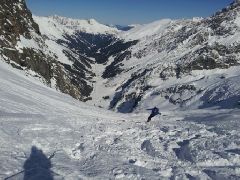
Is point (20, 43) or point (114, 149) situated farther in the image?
point (20, 43)

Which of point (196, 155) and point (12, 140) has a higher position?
point (196, 155)

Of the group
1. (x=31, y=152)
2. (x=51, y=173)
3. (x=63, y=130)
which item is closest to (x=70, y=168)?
(x=51, y=173)

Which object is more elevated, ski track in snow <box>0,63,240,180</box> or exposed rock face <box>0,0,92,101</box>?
exposed rock face <box>0,0,92,101</box>

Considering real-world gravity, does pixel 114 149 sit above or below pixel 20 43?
below

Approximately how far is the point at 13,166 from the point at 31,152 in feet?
7.26

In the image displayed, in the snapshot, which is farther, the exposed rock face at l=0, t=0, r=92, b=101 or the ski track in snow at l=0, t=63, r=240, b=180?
the exposed rock face at l=0, t=0, r=92, b=101

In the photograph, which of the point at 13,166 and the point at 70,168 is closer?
the point at 13,166

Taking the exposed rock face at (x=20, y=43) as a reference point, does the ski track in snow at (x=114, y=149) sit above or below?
below

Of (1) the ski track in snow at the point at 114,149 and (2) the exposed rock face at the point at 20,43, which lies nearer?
(1) the ski track in snow at the point at 114,149

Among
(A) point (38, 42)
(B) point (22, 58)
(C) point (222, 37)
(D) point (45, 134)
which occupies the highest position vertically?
(C) point (222, 37)

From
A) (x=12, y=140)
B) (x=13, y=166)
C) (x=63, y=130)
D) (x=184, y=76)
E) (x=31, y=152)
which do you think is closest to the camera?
(x=13, y=166)

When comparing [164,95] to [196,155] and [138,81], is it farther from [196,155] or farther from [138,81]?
[196,155]

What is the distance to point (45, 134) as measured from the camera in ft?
65.7

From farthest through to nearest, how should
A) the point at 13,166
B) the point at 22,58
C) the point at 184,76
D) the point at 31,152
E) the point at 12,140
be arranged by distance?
the point at 184,76, the point at 22,58, the point at 12,140, the point at 31,152, the point at 13,166
